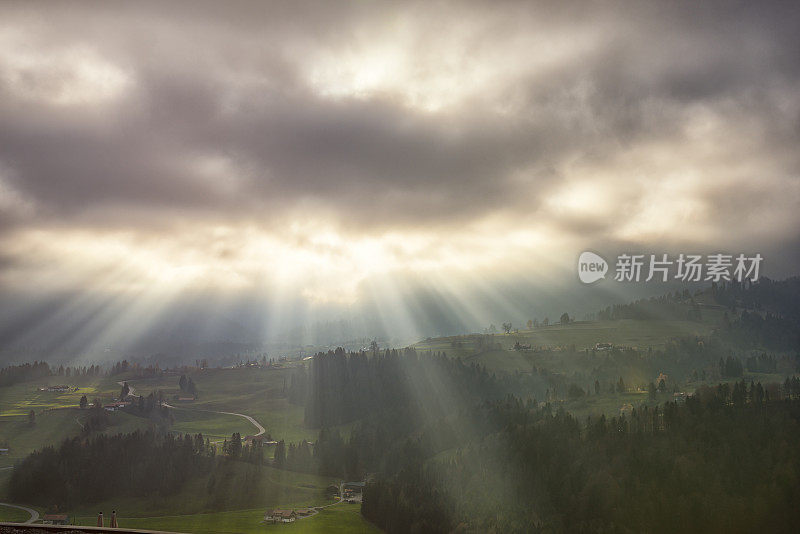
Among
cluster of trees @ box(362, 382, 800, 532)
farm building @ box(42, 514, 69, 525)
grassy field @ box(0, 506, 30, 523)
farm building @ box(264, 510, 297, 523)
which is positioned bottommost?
farm building @ box(42, 514, 69, 525)

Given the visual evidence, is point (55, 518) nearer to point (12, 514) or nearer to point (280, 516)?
point (12, 514)

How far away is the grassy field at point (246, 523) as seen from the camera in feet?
566

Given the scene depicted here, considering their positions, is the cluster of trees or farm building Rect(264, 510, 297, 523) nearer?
the cluster of trees

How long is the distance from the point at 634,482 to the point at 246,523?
118 m

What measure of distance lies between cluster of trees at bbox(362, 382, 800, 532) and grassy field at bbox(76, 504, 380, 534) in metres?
8.50

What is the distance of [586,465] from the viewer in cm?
17662

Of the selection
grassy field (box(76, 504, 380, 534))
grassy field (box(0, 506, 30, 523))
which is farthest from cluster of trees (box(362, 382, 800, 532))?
grassy field (box(0, 506, 30, 523))

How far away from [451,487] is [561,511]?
3703 centimetres

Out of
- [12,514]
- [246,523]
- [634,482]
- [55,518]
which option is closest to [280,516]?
[246,523]

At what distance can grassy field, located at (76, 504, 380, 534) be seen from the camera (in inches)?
6791

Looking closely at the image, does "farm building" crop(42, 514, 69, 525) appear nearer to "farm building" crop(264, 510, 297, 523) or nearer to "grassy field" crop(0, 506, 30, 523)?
"grassy field" crop(0, 506, 30, 523)

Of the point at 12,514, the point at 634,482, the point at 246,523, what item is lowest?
the point at 12,514

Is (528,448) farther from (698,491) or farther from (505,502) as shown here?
(698,491)

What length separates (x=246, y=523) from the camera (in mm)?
179750
